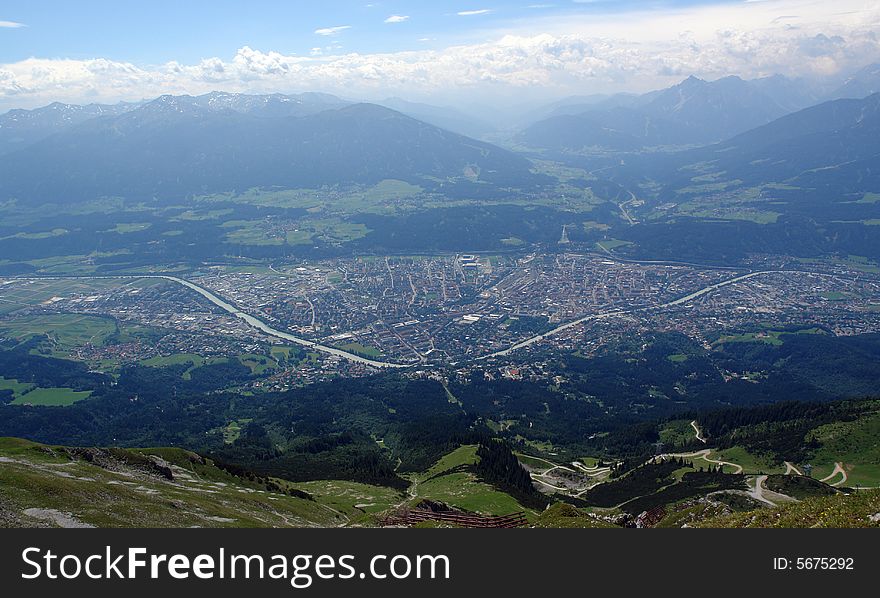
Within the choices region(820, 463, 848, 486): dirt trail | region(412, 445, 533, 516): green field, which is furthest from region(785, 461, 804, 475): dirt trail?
region(412, 445, 533, 516): green field

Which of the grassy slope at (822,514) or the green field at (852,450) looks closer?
the grassy slope at (822,514)

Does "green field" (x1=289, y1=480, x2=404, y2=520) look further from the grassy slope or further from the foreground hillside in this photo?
the grassy slope

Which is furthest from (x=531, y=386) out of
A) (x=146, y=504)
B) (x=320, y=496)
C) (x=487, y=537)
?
(x=487, y=537)

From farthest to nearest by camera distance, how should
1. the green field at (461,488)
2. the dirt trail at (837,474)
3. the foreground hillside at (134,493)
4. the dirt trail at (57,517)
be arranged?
1. the dirt trail at (837,474)
2. the green field at (461,488)
3. the foreground hillside at (134,493)
4. the dirt trail at (57,517)

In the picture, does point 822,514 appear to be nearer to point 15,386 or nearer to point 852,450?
point 852,450

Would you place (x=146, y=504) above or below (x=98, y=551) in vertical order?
below

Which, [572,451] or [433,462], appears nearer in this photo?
[433,462]

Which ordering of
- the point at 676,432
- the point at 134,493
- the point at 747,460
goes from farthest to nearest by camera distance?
the point at 676,432 → the point at 747,460 → the point at 134,493

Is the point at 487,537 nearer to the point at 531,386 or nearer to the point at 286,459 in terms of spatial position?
the point at 286,459

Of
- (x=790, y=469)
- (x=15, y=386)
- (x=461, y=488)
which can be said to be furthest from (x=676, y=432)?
(x=15, y=386)

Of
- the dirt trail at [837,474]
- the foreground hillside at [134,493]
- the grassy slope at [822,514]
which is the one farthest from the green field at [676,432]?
the grassy slope at [822,514]

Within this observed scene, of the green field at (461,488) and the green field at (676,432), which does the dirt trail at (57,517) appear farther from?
the green field at (676,432)
